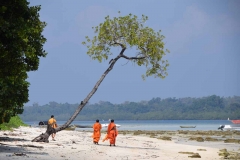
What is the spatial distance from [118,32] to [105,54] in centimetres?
182

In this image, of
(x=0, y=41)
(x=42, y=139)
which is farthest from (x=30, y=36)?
(x=42, y=139)

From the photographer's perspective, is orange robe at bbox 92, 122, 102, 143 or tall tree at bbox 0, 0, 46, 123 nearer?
tall tree at bbox 0, 0, 46, 123

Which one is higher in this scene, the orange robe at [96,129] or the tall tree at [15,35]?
the tall tree at [15,35]

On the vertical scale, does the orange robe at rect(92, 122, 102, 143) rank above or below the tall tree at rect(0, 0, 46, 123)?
below

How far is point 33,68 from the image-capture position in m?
23.0

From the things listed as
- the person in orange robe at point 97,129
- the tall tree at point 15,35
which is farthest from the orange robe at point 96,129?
the tall tree at point 15,35

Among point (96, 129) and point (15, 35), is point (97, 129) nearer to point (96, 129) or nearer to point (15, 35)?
point (96, 129)

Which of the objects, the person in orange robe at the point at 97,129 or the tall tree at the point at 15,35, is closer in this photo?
the tall tree at the point at 15,35

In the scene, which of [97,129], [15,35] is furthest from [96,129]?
[15,35]

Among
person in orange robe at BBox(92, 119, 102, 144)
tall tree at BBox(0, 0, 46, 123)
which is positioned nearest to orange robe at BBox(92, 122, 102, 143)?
person in orange robe at BBox(92, 119, 102, 144)

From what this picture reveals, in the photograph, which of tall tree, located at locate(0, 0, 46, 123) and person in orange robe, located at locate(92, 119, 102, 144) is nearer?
tall tree, located at locate(0, 0, 46, 123)

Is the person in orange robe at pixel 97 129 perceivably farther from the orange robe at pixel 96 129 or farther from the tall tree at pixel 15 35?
the tall tree at pixel 15 35

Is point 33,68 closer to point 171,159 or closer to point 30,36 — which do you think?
point 30,36

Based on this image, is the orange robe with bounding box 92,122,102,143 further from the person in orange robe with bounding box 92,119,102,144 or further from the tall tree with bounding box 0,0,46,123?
the tall tree with bounding box 0,0,46,123
